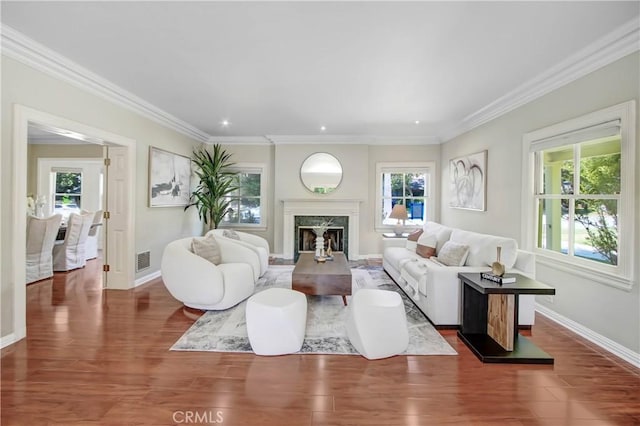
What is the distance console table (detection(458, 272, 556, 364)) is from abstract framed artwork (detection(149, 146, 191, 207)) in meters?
4.53

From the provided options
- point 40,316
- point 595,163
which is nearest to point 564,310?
point 595,163

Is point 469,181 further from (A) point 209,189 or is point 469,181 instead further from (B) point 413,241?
(A) point 209,189

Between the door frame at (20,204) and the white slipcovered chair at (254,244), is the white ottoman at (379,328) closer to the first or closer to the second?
the white slipcovered chair at (254,244)

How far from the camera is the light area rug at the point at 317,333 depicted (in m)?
2.56

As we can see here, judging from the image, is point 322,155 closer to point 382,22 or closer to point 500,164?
point 500,164

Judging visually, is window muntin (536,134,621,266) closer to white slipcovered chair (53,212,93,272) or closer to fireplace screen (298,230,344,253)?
fireplace screen (298,230,344,253)

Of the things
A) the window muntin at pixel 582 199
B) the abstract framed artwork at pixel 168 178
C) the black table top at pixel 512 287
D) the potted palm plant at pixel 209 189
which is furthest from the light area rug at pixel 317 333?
the potted palm plant at pixel 209 189

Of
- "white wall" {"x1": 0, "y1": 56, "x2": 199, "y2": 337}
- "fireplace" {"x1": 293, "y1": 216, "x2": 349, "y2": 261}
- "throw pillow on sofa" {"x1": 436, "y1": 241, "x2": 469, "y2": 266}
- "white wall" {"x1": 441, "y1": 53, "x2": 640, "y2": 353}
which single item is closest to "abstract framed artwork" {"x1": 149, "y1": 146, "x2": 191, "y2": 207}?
"white wall" {"x1": 0, "y1": 56, "x2": 199, "y2": 337}

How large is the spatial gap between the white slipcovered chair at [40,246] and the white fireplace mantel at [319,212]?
12.8 feet

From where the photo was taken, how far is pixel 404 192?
6613 mm

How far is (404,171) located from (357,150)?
3.84 ft

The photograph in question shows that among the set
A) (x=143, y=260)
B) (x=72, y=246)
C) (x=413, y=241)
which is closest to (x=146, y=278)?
(x=143, y=260)

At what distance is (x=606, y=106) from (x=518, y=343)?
2.28 meters

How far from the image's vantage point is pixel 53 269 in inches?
202
